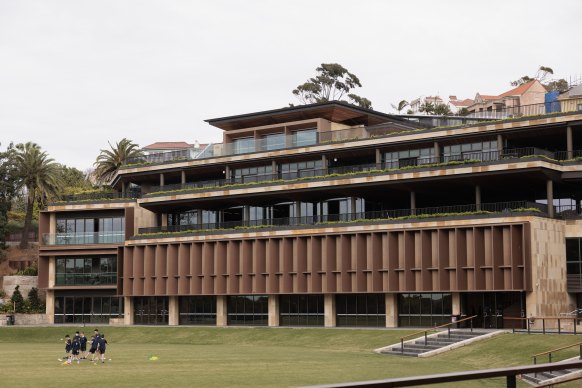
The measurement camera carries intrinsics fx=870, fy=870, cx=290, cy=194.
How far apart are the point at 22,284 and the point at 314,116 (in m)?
35.5

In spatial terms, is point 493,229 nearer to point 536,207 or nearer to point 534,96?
point 536,207

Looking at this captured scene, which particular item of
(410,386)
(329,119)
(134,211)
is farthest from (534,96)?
(410,386)

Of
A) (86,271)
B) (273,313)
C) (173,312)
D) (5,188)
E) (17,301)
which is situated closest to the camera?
(273,313)

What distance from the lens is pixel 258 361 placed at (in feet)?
138

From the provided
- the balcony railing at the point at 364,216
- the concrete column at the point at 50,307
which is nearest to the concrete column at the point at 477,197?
the balcony railing at the point at 364,216

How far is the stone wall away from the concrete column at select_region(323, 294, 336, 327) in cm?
3379

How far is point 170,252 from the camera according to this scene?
77250 millimetres

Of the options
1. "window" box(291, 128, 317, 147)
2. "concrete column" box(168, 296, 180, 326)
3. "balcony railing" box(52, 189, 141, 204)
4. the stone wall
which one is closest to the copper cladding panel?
"concrete column" box(168, 296, 180, 326)

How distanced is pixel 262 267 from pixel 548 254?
2377 cm

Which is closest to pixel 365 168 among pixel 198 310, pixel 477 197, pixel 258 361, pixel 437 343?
pixel 477 197

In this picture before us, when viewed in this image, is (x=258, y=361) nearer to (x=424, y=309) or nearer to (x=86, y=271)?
(x=424, y=309)

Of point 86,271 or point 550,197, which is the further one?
point 86,271

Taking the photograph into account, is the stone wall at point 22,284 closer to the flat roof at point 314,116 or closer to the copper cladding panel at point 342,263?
the copper cladding panel at point 342,263

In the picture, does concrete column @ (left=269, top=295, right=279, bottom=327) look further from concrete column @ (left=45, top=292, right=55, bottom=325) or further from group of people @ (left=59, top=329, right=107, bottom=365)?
group of people @ (left=59, top=329, right=107, bottom=365)
